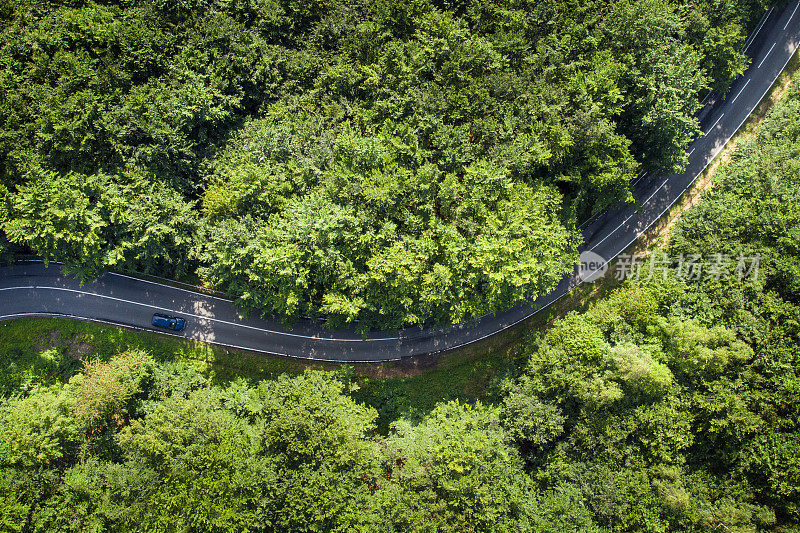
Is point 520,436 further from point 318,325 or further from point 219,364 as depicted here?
point 219,364

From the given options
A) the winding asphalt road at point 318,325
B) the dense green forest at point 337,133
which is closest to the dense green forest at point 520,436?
the winding asphalt road at point 318,325

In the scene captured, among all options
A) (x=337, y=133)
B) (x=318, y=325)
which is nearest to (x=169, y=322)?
(x=318, y=325)

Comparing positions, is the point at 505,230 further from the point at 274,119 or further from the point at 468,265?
the point at 274,119

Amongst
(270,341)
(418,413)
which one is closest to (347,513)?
(418,413)

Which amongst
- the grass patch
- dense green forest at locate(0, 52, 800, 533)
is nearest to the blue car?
the grass patch

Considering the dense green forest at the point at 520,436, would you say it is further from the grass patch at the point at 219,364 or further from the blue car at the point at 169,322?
the blue car at the point at 169,322
